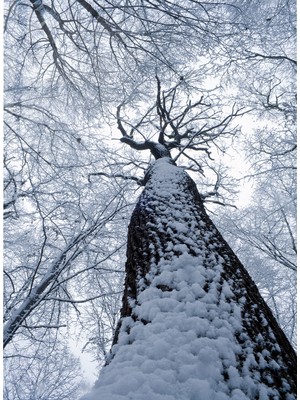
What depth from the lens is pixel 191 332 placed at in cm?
120

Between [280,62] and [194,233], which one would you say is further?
[280,62]

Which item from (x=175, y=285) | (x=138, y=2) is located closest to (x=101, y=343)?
(x=175, y=285)

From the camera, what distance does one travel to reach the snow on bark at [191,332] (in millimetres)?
1015

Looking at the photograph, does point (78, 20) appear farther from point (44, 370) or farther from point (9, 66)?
point (44, 370)

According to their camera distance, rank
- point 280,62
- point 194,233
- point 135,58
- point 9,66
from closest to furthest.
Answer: point 194,233 < point 135,58 < point 9,66 < point 280,62

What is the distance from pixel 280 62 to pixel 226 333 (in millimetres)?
5730

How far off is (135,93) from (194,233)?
138 inches

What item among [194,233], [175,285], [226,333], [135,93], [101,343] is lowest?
[226,333]

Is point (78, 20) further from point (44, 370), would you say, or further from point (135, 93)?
point (44, 370)

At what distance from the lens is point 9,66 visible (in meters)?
4.02

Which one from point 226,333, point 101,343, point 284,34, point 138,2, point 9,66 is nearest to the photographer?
point 226,333

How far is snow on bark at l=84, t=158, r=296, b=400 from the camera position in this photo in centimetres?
101

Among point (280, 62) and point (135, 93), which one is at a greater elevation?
point (280, 62)

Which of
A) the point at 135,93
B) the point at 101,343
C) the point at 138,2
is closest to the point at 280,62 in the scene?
the point at 135,93
